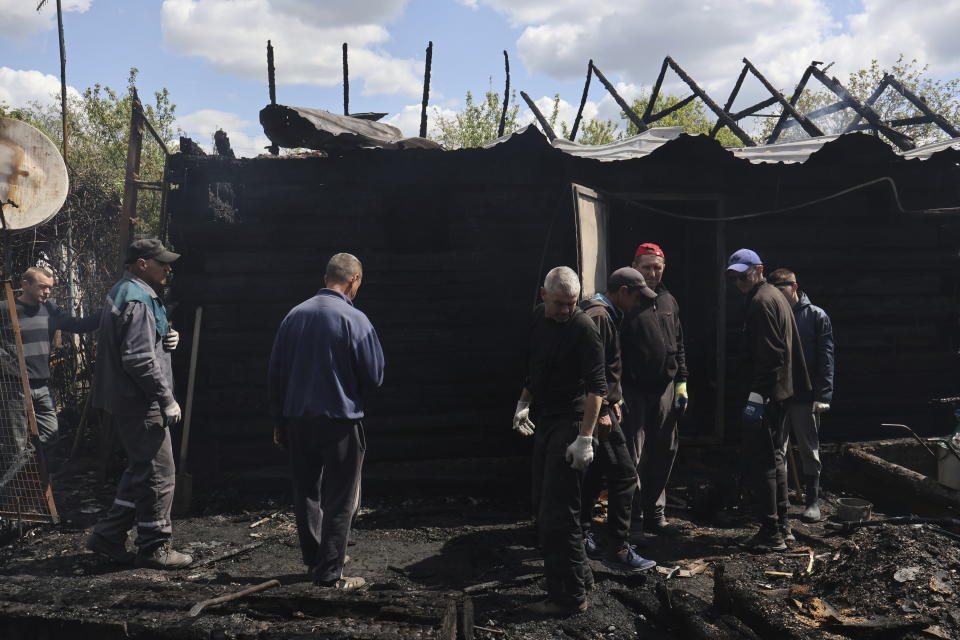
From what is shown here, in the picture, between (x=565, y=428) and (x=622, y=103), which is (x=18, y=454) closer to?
(x=565, y=428)

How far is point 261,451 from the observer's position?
667 centimetres

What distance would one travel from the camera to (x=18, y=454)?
5.49 meters

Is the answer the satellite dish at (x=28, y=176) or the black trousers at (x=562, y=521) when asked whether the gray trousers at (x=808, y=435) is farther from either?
the satellite dish at (x=28, y=176)

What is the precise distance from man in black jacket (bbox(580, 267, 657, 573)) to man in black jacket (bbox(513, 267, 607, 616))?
1.11 feet

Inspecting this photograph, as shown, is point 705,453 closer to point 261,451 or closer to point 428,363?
point 428,363

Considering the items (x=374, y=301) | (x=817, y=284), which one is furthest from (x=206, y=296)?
(x=817, y=284)

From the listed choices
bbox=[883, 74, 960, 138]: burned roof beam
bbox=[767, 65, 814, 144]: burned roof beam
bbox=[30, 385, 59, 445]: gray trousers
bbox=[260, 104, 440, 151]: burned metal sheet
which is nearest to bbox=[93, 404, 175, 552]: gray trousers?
bbox=[30, 385, 59, 445]: gray trousers

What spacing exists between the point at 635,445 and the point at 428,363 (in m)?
2.44

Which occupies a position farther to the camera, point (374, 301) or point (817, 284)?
point (817, 284)

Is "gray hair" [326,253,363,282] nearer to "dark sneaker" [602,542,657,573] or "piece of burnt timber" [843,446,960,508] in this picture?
"dark sneaker" [602,542,657,573]

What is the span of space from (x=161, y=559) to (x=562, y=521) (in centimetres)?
290

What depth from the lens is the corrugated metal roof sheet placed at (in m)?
6.49

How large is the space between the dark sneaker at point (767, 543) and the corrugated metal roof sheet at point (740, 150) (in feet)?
11.4

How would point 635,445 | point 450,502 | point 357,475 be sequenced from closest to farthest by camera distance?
point 357,475 < point 635,445 < point 450,502
